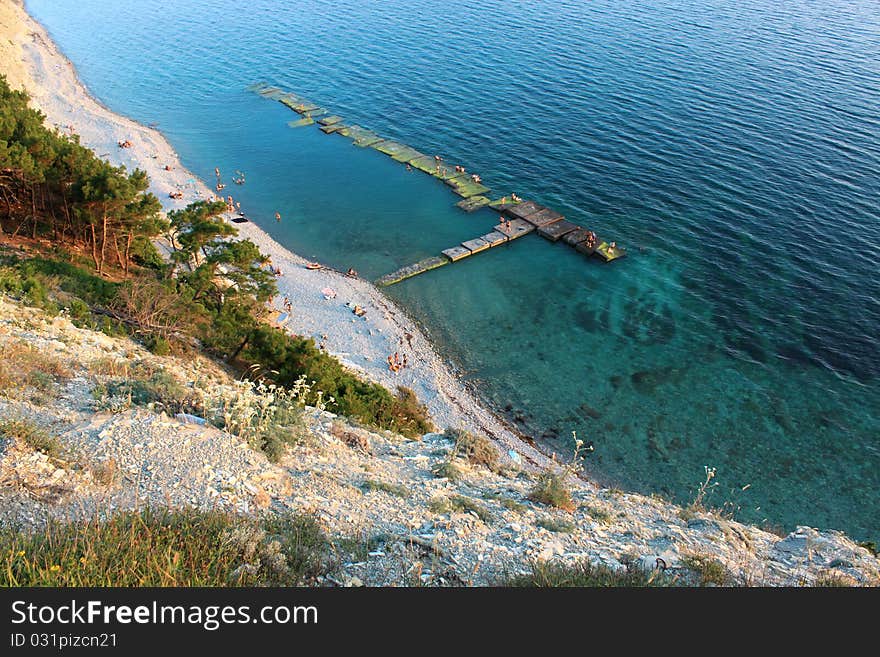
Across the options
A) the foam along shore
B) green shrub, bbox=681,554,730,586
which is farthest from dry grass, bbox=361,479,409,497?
the foam along shore

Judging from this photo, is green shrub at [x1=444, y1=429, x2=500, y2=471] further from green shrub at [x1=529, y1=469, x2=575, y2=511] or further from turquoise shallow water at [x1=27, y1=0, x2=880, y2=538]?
turquoise shallow water at [x1=27, y1=0, x2=880, y2=538]

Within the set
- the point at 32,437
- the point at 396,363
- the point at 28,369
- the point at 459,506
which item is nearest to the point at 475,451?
the point at 459,506

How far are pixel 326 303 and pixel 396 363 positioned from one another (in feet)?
28.1

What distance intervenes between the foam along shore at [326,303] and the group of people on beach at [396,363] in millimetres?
336

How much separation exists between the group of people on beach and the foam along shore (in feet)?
1.10

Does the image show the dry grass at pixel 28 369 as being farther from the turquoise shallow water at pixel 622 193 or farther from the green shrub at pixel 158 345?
the turquoise shallow water at pixel 622 193

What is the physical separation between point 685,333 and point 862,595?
35535 mm

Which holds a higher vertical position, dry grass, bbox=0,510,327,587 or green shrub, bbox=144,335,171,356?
dry grass, bbox=0,510,327,587

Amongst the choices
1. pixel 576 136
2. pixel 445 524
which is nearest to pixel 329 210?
pixel 576 136

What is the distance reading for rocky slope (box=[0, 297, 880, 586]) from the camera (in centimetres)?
1155

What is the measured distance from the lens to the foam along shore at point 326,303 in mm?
34375

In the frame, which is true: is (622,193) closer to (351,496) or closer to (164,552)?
(351,496)

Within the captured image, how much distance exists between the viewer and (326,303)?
42.0 meters

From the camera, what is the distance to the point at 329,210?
54750 millimetres
